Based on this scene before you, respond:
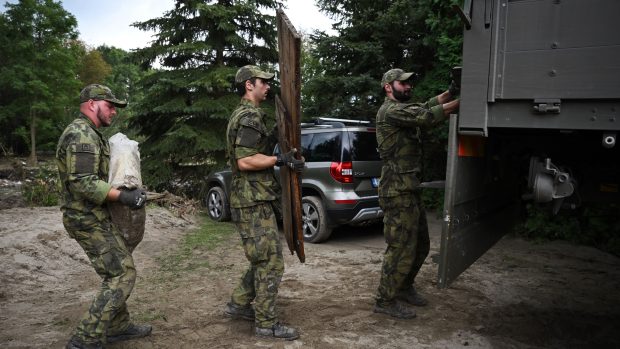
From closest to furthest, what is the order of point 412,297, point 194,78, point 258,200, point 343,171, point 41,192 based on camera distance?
point 258,200 → point 412,297 → point 343,171 → point 41,192 → point 194,78

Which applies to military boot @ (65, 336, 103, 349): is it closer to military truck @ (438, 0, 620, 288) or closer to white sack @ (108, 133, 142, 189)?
white sack @ (108, 133, 142, 189)

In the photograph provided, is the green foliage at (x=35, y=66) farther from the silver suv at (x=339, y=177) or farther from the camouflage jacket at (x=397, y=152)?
the camouflage jacket at (x=397, y=152)

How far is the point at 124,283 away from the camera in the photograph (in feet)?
11.0

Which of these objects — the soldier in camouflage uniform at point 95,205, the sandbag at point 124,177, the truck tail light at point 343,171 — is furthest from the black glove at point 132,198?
the truck tail light at point 343,171

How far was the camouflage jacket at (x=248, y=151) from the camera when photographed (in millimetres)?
3650

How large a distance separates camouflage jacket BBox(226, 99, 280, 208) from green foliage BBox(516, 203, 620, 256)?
4468 millimetres

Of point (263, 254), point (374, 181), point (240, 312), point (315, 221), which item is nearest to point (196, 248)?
point (315, 221)

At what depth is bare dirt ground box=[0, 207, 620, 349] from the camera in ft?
12.2

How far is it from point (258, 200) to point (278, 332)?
3.59ft

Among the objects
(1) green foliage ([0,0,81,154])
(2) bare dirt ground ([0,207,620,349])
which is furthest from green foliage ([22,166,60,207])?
(1) green foliage ([0,0,81,154])

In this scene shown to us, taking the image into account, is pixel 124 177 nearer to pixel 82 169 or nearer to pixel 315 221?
pixel 82 169

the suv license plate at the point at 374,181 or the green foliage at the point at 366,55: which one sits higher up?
the green foliage at the point at 366,55

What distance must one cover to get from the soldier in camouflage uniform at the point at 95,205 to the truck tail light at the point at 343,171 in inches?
148

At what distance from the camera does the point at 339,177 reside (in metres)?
6.72
